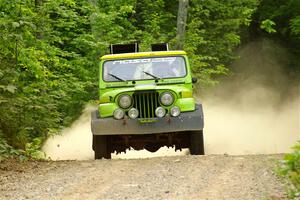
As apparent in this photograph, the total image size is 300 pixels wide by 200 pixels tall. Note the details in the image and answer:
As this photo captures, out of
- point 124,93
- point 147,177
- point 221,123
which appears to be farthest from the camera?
point 221,123

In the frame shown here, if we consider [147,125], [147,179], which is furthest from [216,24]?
[147,179]

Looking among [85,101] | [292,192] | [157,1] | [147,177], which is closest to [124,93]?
[147,177]

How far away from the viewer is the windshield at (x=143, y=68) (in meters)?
14.1

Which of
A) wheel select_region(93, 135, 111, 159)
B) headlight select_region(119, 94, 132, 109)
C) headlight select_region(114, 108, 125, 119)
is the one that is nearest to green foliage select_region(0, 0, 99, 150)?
wheel select_region(93, 135, 111, 159)

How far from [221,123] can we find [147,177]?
1433 centimetres

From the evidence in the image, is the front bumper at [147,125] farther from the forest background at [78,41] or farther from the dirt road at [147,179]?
the forest background at [78,41]

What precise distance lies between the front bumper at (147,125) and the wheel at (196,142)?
49 cm

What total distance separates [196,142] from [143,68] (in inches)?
82.5

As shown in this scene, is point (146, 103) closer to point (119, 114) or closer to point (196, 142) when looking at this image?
point (119, 114)

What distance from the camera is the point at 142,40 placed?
2400cm

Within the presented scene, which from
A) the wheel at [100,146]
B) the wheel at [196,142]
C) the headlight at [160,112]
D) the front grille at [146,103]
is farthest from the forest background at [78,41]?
the wheel at [196,142]

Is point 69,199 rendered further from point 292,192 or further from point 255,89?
point 255,89

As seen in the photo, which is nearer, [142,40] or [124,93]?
[124,93]

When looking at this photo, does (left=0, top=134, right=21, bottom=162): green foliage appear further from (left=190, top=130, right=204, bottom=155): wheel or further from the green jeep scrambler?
(left=190, top=130, right=204, bottom=155): wheel
